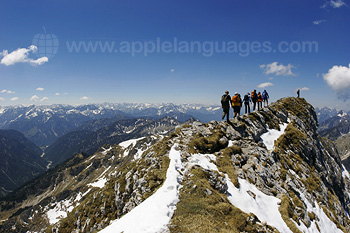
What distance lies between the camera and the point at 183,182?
47.2ft

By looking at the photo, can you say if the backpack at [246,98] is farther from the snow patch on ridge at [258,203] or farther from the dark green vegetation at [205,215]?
the dark green vegetation at [205,215]

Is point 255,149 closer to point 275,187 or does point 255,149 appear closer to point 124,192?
point 275,187

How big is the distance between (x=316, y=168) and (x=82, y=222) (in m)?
46.0

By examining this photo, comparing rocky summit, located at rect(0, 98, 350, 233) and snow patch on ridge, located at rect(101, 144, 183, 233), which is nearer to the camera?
snow patch on ridge, located at rect(101, 144, 183, 233)

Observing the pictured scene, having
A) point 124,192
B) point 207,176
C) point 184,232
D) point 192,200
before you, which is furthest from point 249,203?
point 124,192

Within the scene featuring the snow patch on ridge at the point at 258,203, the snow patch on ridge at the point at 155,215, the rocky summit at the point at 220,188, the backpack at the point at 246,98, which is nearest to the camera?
the snow patch on ridge at the point at 155,215

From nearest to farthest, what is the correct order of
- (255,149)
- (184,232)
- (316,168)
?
(184,232), (255,149), (316,168)

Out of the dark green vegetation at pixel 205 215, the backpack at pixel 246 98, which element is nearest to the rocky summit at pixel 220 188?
the dark green vegetation at pixel 205 215

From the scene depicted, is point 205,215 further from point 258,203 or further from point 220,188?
point 258,203

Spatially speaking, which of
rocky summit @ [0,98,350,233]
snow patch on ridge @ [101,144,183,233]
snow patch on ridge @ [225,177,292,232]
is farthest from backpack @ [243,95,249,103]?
snow patch on ridge @ [101,144,183,233]

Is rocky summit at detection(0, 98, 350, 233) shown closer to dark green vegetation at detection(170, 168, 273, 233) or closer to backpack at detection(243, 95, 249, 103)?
dark green vegetation at detection(170, 168, 273, 233)

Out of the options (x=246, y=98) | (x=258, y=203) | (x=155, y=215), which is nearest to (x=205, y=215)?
(x=155, y=215)

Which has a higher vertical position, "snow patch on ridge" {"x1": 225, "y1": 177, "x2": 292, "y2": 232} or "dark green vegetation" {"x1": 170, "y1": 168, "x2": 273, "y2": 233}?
"dark green vegetation" {"x1": 170, "y1": 168, "x2": 273, "y2": 233}

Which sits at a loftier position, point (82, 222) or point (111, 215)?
point (111, 215)
